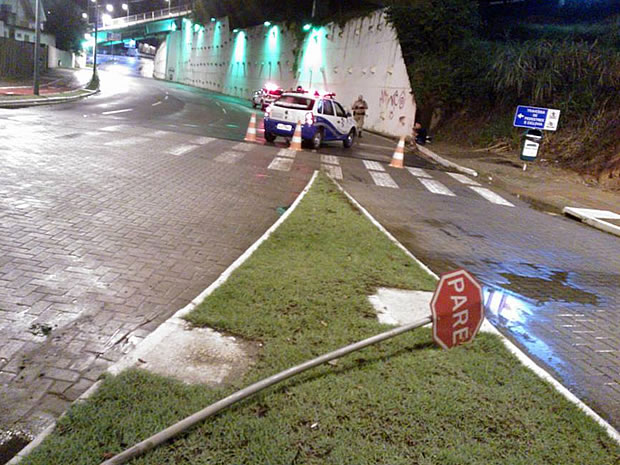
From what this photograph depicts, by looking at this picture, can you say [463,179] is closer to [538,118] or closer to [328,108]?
[538,118]

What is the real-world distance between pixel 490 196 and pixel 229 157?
6505mm

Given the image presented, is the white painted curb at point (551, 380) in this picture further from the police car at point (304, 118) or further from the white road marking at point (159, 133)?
the white road marking at point (159, 133)

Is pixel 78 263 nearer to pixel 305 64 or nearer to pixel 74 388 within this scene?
pixel 74 388

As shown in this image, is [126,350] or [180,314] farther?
[180,314]

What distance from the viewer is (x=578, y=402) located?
11.8 ft

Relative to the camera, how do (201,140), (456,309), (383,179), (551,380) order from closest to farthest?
(551,380) < (456,309) < (383,179) < (201,140)

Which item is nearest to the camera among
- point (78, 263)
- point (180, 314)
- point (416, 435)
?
point (416, 435)

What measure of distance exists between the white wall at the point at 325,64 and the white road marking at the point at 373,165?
12.5 m

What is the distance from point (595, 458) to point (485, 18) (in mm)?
32575

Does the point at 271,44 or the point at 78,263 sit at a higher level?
the point at 271,44

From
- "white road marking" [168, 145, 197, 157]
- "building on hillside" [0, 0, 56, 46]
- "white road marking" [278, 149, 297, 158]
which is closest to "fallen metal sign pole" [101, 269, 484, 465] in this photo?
"white road marking" [168, 145, 197, 157]

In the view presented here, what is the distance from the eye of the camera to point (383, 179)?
13641 mm

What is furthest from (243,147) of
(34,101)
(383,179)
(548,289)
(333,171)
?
(34,101)

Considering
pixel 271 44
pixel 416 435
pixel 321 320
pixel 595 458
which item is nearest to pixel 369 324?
pixel 321 320
